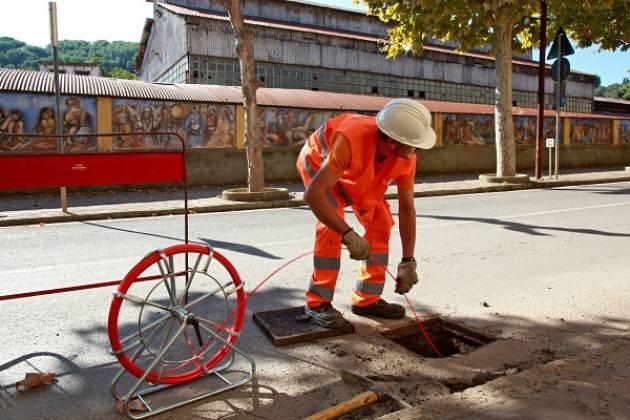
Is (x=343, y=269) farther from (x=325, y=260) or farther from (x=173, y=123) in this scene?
(x=173, y=123)

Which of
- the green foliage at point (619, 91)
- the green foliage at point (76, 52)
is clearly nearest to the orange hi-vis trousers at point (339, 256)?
the green foliage at point (619, 91)

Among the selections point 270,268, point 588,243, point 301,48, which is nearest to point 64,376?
point 270,268

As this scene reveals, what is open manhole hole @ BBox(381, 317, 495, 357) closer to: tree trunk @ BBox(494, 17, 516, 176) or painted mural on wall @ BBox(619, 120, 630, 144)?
tree trunk @ BBox(494, 17, 516, 176)

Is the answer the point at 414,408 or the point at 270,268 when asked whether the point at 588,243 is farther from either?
the point at 414,408

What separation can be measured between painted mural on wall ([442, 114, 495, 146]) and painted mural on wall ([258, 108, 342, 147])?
17.7 feet

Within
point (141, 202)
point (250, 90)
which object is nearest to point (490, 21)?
point (250, 90)

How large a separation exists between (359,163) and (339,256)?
30.7 inches

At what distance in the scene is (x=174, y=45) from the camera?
2703 centimetres

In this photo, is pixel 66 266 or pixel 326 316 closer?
pixel 326 316

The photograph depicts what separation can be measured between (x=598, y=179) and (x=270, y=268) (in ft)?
48.2

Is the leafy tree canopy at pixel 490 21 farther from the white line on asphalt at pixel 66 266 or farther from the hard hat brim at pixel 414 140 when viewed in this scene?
the hard hat brim at pixel 414 140

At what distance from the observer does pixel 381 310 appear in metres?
4.00

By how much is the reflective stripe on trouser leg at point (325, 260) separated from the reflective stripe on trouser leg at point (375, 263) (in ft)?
0.84

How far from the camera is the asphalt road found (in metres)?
3.77
